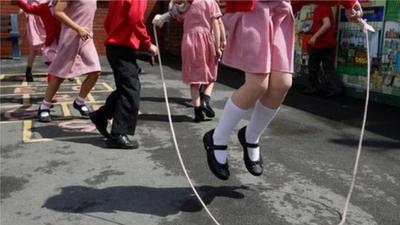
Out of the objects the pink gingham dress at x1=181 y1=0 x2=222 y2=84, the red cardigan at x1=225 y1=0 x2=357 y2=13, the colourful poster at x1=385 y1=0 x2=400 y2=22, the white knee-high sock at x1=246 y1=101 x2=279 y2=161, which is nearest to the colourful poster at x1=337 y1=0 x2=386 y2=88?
the colourful poster at x1=385 y1=0 x2=400 y2=22

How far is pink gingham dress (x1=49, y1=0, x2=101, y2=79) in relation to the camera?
589 centimetres

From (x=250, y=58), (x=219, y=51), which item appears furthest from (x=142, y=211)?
(x=219, y=51)

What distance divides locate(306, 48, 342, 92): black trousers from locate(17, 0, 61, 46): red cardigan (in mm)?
4248

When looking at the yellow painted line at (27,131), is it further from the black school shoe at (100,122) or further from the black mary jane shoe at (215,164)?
the black mary jane shoe at (215,164)

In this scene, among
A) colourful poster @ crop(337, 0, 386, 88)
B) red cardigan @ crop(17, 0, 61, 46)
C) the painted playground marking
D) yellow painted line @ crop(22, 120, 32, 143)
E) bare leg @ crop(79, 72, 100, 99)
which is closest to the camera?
yellow painted line @ crop(22, 120, 32, 143)

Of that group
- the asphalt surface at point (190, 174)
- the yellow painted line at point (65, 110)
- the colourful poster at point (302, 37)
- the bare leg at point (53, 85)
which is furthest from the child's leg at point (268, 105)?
the colourful poster at point (302, 37)

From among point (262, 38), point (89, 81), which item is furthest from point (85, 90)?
point (262, 38)

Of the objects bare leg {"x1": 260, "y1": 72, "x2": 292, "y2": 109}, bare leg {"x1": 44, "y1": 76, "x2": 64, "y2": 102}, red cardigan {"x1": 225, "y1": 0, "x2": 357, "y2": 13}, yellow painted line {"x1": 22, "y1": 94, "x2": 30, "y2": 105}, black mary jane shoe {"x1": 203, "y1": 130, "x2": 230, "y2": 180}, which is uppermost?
red cardigan {"x1": 225, "y1": 0, "x2": 357, "y2": 13}

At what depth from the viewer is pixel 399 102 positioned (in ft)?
24.5

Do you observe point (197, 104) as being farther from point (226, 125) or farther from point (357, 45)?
point (357, 45)

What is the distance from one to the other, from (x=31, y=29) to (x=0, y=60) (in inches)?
200

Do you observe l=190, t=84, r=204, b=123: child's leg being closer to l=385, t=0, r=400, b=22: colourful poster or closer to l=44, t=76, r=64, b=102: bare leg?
l=44, t=76, r=64, b=102: bare leg

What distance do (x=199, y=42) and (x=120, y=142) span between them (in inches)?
77.9

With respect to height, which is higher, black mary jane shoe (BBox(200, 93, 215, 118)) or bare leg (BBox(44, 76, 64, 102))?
bare leg (BBox(44, 76, 64, 102))
